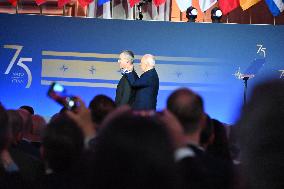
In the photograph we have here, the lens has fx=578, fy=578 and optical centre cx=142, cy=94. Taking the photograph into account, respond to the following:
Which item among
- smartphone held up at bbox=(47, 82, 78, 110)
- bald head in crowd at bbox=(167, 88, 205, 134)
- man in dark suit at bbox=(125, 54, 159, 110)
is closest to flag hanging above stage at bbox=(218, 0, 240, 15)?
man in dark suit at bbox=(125, 54, 159, 110)

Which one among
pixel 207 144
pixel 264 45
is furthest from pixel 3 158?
pixel 264 45

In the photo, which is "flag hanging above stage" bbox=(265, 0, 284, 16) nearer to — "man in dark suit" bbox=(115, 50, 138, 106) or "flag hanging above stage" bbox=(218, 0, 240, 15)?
"flag hanging above stage" bbox=(218, 0, 240, 15)

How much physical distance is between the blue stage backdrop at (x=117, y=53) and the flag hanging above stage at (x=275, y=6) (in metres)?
0.64

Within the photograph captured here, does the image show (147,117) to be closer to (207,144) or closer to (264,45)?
(207,144)

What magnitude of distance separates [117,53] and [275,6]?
268 cm

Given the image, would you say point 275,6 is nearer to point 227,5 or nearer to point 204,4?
point 227,5

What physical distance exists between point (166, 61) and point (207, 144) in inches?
224

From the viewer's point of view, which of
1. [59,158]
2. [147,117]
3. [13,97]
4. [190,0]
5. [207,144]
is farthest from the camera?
[190,0]

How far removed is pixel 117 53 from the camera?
8250mm

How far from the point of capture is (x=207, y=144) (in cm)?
268

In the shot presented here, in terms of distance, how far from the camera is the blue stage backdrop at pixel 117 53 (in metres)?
8.11

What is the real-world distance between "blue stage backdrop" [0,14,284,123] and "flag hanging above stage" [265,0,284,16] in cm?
64

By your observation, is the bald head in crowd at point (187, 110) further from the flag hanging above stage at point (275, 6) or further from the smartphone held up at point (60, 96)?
the flag hanging above stage at point (275, 6)

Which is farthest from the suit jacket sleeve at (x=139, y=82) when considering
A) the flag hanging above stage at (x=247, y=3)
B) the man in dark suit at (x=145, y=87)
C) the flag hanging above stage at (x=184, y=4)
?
the flag hanging above stage at (x=247, y=3)
